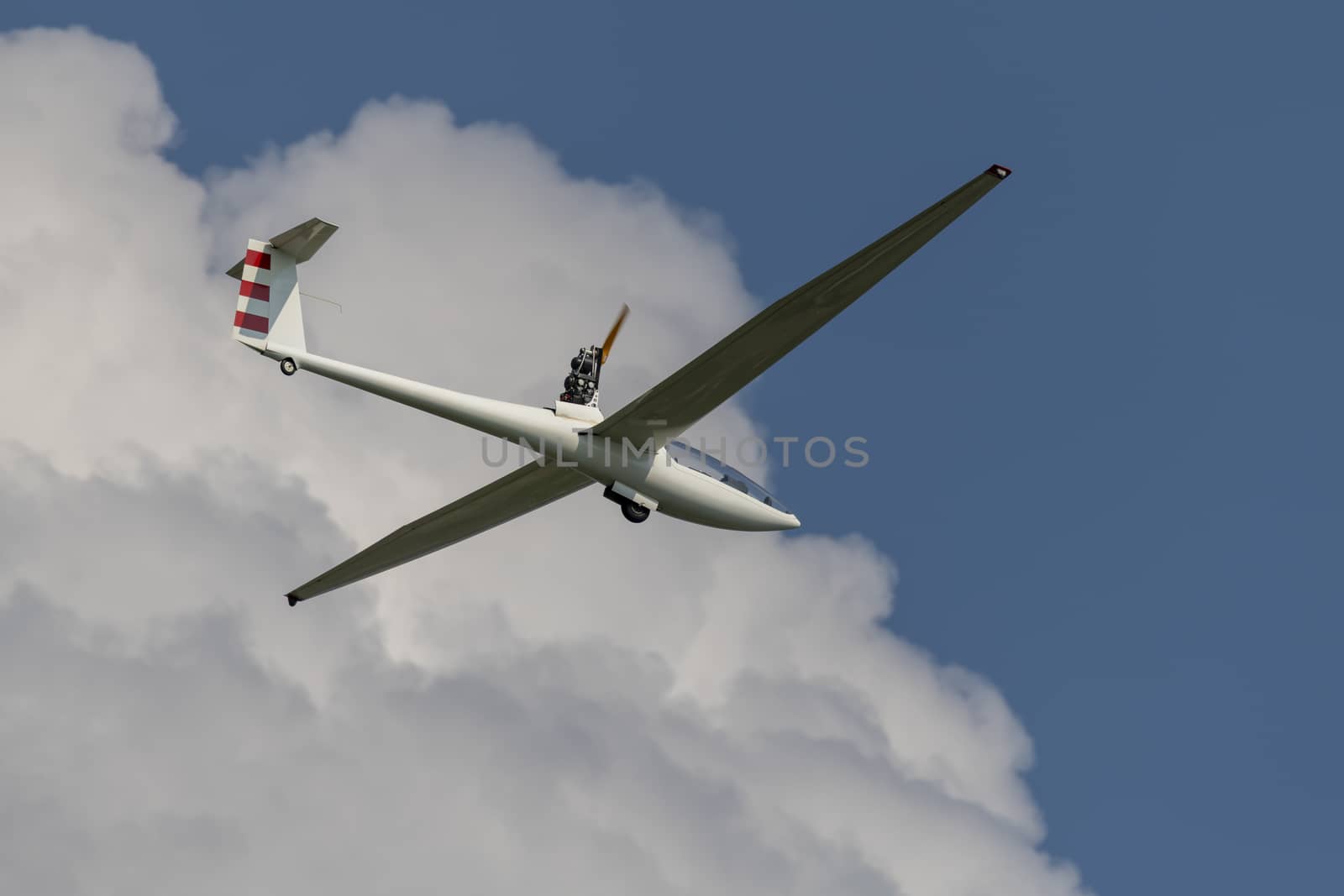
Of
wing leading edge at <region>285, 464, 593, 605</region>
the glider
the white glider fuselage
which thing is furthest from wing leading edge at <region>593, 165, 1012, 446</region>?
wing leading edge at <region>285, 464, 593, 605</region>

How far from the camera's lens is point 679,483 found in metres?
36.7

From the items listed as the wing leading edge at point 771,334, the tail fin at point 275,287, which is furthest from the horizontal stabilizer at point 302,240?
the wing leading edge at point 771,334

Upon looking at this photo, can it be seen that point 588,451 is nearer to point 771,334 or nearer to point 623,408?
point 623,408

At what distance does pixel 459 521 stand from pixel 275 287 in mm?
7834

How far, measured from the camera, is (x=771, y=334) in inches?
1298

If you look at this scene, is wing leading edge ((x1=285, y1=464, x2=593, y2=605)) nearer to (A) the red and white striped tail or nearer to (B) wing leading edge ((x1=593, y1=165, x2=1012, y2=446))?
(B) wing leading edge ((x1=593, y1=165, x2=1012, y2=446))

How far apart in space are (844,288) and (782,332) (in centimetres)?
148

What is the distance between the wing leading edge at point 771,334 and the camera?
3103 cm

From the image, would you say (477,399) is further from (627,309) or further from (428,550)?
(428,550)

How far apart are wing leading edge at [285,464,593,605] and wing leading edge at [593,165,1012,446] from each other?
2647 mm

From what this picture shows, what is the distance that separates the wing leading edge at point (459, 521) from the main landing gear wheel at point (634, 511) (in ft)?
4.25

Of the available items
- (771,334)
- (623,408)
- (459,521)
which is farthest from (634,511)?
(771,334)

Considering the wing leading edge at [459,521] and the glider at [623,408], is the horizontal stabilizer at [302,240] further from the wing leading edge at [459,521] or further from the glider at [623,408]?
the wing leading edge at [459,521]

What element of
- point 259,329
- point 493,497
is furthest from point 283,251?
point 493,497
